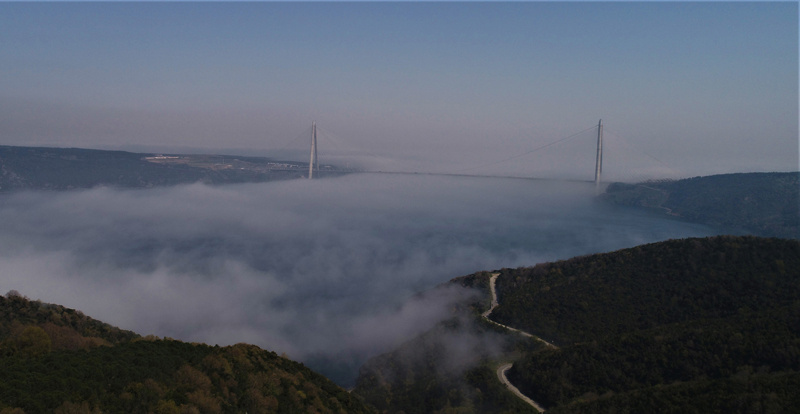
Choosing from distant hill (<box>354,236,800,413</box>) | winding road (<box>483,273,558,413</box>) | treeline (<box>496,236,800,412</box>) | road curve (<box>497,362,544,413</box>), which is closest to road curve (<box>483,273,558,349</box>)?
winding road (<box>483,273,558,413</box>)

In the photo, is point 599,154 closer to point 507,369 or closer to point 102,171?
point 507,369

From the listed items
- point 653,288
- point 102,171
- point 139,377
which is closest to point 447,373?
point 653,288

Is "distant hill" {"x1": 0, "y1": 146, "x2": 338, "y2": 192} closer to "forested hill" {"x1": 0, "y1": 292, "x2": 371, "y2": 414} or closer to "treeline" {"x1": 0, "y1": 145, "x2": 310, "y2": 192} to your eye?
"treeline" {"x1": 0, "y1": 145, "x2": 310, "y2": 192}

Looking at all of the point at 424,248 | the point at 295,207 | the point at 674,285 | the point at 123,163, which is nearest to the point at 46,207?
the point at 123,163

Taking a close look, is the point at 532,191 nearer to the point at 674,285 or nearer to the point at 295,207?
the point at 295,207

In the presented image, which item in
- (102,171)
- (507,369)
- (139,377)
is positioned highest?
(102,171)

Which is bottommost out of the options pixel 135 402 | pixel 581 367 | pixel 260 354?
pixel 581 367
